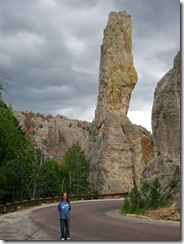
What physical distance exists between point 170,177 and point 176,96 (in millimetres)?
4774

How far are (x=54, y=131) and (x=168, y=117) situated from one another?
85038 mm

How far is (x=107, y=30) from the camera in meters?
65.9

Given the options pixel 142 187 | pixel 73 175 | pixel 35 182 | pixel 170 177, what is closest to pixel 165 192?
pixel 170 177

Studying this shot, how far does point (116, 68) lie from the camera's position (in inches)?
2559

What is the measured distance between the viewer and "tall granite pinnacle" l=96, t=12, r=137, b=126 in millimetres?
64062

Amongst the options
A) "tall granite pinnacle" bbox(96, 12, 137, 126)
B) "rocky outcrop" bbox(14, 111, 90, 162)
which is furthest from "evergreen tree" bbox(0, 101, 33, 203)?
"rocky outcrop" bbox(14, 111, 90, 162)

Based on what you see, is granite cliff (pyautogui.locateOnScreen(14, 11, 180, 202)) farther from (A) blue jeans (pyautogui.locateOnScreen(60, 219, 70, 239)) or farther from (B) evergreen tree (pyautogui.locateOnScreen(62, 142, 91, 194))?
(A) blue jeans (pyautogui.locateOnScreen(60, 219, 70, 239))

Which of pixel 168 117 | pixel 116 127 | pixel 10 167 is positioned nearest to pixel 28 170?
pixel 10 167

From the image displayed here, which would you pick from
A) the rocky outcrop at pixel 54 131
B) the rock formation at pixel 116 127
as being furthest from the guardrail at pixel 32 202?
the rocky outcrop at pixel 54 131

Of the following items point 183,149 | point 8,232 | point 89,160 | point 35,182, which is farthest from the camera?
point 89,160

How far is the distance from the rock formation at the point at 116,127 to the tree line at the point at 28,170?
9.72ft

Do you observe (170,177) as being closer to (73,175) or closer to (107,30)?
(73,175)

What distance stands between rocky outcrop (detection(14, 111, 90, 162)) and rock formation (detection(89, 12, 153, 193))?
36909 mm

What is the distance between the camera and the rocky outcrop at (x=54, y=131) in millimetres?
103006
